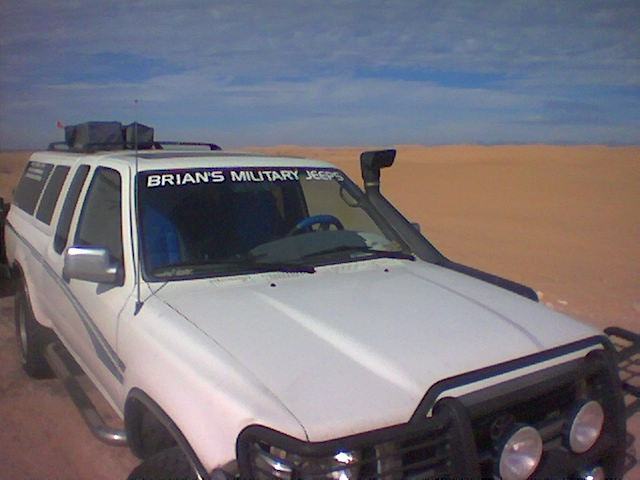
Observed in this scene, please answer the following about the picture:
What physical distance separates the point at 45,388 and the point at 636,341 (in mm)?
4338

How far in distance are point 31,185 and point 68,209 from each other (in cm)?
171

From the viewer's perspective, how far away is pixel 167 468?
2305 mm

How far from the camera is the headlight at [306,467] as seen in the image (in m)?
1.96

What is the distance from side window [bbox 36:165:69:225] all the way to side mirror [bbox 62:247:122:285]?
1.70 metres

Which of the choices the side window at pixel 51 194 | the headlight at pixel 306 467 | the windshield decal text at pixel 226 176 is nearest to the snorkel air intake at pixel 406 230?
the windshield decal text at pixel 226 176

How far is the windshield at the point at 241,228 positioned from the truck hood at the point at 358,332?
15 centimetres

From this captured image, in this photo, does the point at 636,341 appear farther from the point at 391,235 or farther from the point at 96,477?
the point at 96,477

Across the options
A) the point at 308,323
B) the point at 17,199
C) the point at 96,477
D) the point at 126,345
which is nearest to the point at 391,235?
the point at 308,323

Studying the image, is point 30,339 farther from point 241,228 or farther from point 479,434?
point 479,434

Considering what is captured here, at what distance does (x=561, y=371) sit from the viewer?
2492 millimetres

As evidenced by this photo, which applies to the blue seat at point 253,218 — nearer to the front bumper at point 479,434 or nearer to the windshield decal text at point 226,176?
the windshield decal text at point 226,176

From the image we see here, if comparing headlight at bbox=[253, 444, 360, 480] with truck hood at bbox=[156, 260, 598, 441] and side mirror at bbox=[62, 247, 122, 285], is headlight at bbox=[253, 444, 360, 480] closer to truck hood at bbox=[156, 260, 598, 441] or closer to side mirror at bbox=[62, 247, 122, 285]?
truck hood at bbox=[156, 260, 598, 441]

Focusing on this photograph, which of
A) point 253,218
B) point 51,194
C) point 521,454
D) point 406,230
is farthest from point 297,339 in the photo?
point 51,194

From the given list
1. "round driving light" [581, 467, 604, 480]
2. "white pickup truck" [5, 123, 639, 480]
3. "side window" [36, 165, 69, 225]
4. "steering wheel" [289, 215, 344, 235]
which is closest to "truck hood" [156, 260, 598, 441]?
"white pickup truck" [5, 123, 639, 480]
